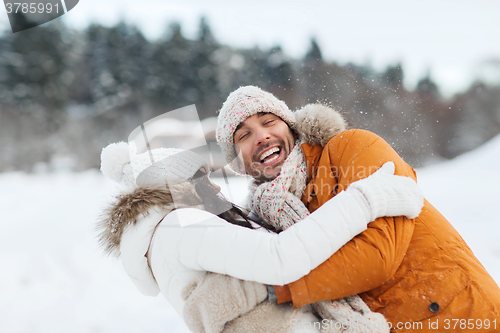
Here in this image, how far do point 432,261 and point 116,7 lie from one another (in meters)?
20.9

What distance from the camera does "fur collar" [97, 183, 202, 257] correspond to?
1.37 m

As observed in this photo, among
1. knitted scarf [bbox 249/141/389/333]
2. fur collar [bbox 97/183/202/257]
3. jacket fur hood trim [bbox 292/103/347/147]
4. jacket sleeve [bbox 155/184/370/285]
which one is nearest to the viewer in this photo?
jacket sleeve [bbox 155/184/370/285]

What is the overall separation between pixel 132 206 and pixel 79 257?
404 cm

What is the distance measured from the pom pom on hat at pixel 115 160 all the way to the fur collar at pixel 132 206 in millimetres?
166

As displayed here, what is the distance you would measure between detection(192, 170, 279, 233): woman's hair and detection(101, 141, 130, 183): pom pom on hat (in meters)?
0.39

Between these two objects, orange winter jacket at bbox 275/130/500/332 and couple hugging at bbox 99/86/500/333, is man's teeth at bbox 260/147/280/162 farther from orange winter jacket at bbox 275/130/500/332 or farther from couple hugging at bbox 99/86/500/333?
orange winter jacket at bbox 275/130/500/332

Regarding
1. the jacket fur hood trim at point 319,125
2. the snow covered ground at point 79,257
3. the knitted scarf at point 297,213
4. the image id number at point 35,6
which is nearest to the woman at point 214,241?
the knitted scarf at point 297,213

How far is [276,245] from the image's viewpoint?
1.11 metres

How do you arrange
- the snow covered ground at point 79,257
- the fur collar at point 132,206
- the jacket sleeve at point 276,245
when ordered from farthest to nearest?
1. the snow covered ground at point 79,257
2. the fur collar at point 132,206
3. the jacket sleeve at point 276,245

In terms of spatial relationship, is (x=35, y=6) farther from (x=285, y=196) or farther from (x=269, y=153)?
(x=285, y=196)

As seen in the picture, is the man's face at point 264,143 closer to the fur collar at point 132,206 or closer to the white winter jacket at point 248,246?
the fur collar at point 132,206

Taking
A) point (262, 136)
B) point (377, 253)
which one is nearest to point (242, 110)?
point (262, 136)

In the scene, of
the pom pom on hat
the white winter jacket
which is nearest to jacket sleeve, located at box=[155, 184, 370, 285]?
the white winter jacket

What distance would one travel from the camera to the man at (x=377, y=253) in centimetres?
112
